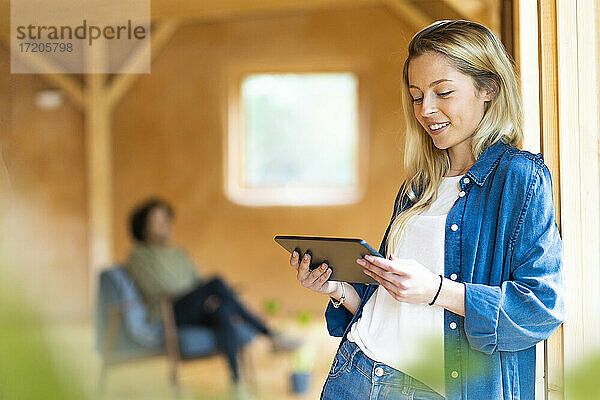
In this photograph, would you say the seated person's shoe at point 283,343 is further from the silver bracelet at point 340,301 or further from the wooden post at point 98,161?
the silver bracelet at point 340,301

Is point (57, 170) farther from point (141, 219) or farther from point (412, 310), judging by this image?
point (412, 310)

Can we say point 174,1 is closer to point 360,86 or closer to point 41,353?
point 360,86

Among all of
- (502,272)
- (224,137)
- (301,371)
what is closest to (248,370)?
(301,371)

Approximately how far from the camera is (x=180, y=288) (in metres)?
3.89

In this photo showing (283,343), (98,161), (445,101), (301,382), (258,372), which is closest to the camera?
(445,101)

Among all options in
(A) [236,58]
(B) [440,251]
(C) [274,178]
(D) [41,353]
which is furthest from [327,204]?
(D) [41,353]

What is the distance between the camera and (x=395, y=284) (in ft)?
2.83

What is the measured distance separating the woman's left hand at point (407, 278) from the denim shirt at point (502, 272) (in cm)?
5

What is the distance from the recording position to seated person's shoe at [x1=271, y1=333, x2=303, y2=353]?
139 inches

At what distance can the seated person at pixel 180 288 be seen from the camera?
3.28 meters

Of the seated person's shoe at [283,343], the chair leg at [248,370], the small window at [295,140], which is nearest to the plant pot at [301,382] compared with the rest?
the chair leg at [248,370]

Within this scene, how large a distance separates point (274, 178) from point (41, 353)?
5.13 meters

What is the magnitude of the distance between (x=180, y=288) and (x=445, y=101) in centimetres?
312

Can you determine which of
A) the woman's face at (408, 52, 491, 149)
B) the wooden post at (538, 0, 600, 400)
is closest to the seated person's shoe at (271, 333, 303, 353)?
the wooden post at (538, 0, 600, 400)
